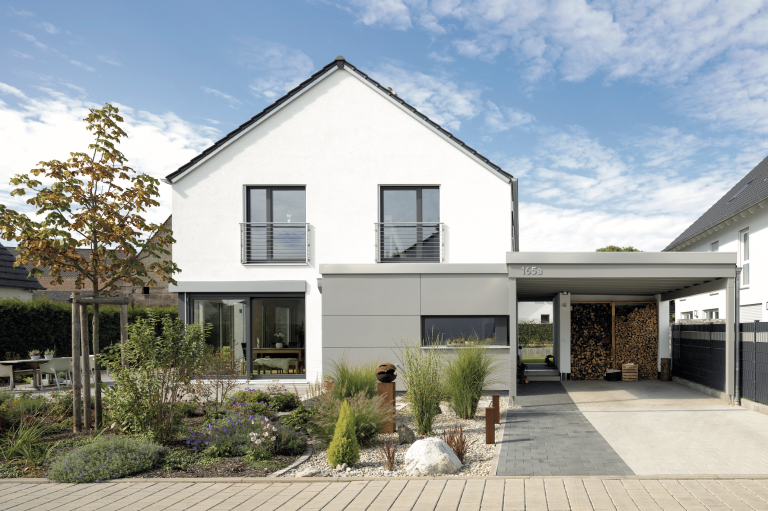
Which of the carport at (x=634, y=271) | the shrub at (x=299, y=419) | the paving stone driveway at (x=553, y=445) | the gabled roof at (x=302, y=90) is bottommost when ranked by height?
the paving stone driveway at (x=553, y=445)

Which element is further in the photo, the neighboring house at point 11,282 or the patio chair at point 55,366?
the neighboring house at point 11,282

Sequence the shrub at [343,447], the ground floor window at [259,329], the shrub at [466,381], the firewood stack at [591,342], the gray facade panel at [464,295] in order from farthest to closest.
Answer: the firewood stack at [591,342] → the ground floor window at [259,329] → the gray facade panel at [464,295] → the shrub at [466,381] → the shrub at [343,447]

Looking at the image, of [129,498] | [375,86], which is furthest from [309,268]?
[129,498]

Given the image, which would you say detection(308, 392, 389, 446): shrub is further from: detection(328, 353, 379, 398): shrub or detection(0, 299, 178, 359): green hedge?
detection(0, 299, 178, 359): green hedge

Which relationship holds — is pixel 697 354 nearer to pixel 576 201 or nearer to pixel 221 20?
pixel 576 201

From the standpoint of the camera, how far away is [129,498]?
16.3 ft

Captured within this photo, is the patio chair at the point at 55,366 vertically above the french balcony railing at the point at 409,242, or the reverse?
the french balcony railing at the point at 409,242

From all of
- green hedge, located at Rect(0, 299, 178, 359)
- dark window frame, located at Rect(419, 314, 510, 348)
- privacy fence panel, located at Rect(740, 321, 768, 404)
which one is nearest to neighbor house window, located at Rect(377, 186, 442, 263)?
dark window frame, located at Rect(419, 314, 510, 348)

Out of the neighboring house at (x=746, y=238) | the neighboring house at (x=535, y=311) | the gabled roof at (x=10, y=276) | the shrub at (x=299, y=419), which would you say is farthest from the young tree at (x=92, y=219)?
the neighboring house at (x=535, y=311)

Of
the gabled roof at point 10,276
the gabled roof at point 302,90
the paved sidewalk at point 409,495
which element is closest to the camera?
the paved sidewalk at point 409,495

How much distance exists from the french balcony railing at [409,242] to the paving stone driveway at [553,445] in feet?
15.2

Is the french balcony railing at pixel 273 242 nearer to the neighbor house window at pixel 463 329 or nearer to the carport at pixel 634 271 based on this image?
the neighbor house window at pixel 463 329

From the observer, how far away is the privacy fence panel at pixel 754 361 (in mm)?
9156

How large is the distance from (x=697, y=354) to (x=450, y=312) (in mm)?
5639
